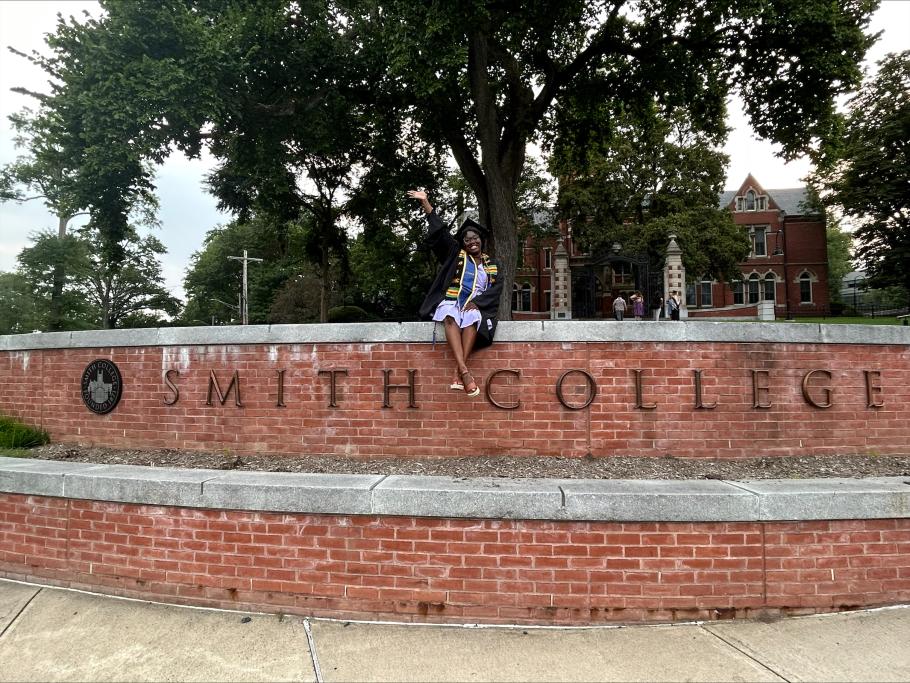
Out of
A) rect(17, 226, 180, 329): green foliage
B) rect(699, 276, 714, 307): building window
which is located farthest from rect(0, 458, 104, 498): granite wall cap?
rect(699, 276, 714, 307): building window

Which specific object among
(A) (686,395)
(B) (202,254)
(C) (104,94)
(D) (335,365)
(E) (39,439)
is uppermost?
(B) (202,254)

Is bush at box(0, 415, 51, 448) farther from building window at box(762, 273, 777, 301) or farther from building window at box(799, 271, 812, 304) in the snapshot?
building window at box(799, 271, 812, 304)

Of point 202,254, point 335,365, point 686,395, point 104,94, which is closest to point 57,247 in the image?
point 202,254

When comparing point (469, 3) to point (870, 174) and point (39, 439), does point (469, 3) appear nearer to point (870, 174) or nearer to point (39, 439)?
point (39, 439)

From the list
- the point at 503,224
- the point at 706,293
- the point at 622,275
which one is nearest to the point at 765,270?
the point at 706,293

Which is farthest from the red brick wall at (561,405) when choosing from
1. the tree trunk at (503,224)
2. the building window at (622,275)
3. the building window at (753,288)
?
the building window at (753,288)

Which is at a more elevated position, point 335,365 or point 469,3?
point 469,3

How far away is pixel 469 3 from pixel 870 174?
25.2 meters

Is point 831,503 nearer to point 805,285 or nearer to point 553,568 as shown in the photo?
point 553,568

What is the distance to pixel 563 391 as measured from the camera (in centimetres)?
477

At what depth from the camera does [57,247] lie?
3566 cm

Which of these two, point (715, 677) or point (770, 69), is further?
point (770, 69)

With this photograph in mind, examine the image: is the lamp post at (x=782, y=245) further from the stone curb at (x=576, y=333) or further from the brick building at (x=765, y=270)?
the stone curb at (x=576, y=333)

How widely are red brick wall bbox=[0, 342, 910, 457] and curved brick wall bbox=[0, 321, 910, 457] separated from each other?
0.04ft
